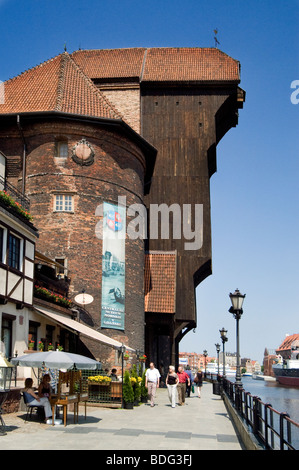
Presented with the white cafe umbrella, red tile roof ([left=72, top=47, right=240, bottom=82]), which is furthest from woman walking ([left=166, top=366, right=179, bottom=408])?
red tile roof ([left=72, top=47, right=240, bottom=82])

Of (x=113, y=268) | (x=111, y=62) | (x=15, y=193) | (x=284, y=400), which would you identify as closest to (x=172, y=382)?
(x=113, y=268)

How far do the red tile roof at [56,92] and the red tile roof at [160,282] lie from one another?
10.4m

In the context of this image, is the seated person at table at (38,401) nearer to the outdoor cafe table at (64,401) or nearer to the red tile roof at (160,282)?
the outdoor cafe table at (64,401)

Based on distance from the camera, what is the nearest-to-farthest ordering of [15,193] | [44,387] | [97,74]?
1. [44,387]
2. [15,193]
3. [97,74]

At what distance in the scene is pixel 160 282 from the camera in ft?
117

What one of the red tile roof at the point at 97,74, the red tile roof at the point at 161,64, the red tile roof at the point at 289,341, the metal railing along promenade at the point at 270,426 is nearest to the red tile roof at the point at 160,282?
the red tile roof at the point at 97,74

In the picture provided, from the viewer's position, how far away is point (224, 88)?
1494 inches

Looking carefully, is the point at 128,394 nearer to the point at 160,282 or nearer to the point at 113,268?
the point at 113,268

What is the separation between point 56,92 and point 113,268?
391 inches

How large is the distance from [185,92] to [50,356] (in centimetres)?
2725

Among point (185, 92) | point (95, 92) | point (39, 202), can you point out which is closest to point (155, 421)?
Result: point (39, 202)

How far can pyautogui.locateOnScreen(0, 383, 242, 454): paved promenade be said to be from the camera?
11.2 meters

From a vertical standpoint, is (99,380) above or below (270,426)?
below
